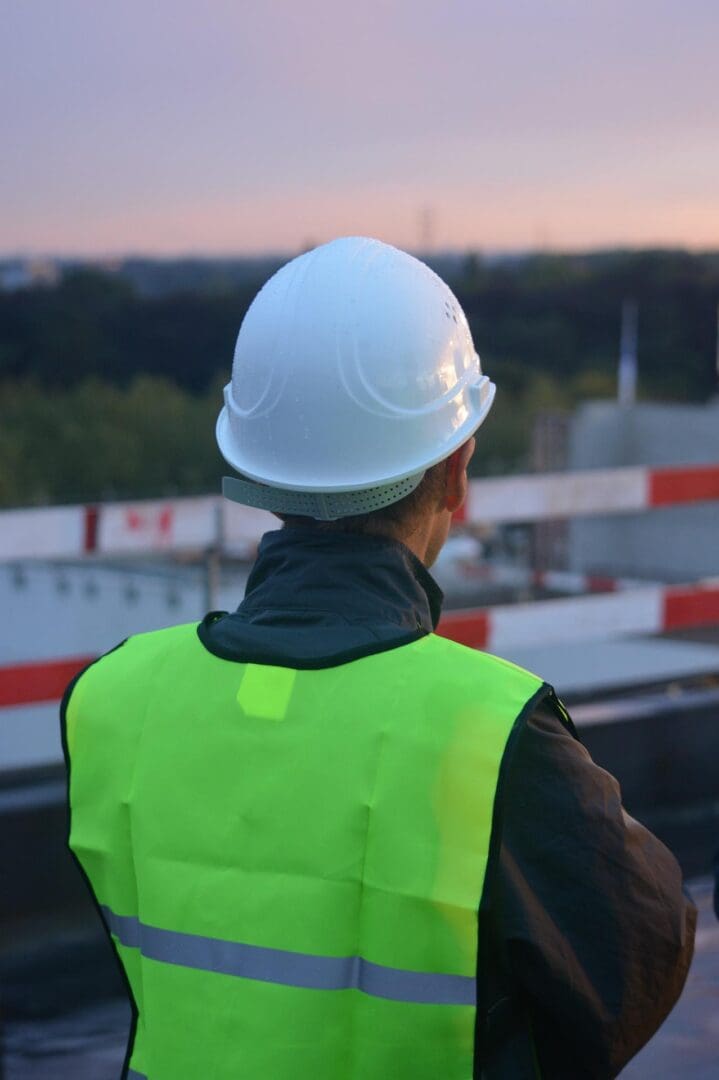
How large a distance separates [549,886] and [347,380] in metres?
0.66

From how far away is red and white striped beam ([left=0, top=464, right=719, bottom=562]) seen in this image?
4.98 meters

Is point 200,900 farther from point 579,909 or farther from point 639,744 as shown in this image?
point 639,744

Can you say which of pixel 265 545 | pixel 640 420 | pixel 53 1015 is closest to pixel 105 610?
pixel 53 1015

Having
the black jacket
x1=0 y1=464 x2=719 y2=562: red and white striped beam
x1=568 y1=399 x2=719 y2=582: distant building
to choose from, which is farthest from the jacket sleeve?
x1=568 y1=399 x2=719 y2=582: distant building

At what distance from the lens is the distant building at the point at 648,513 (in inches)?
827

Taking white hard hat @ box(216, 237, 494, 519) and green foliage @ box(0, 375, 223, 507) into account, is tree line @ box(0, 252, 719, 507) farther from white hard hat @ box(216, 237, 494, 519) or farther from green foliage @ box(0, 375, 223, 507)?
white hard hat @ box(216, 237, 494, 519)

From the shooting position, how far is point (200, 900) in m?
1.66

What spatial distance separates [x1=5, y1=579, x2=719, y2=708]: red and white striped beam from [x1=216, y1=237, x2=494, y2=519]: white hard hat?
3739 mm

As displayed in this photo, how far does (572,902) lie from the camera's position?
5.24ft

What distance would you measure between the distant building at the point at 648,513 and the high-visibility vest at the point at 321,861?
744 inches

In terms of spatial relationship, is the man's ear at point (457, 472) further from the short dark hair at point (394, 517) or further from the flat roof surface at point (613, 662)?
the flat roof surface at point (613, 662)

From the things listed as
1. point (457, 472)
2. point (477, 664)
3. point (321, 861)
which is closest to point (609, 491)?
point (457, 472)

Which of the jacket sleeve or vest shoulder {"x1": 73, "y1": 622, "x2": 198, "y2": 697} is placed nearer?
the jacket sleeve

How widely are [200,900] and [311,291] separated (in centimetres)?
76
